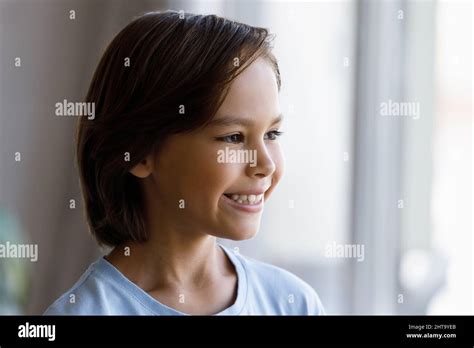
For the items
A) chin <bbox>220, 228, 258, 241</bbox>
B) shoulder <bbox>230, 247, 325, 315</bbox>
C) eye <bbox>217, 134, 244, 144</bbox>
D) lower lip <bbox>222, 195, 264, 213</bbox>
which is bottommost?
shoulder <bbox>230, 247, 325, 315</bbox>

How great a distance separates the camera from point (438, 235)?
40.3 inches

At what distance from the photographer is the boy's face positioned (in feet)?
2.46

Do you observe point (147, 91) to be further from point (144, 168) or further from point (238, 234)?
point (238, 234)

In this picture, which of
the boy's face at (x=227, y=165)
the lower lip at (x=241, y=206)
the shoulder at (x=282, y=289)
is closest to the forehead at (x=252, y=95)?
the boy's face at (x=227, y=165)
